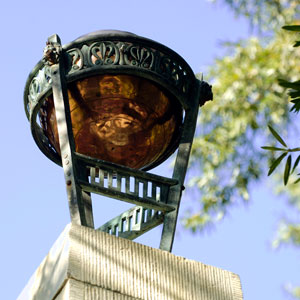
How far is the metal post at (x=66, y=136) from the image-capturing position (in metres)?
3.30

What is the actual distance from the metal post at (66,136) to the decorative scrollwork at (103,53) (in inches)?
5.1

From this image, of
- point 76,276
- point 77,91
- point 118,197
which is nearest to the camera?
point 76,276

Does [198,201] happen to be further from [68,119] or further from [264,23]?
[68,119]

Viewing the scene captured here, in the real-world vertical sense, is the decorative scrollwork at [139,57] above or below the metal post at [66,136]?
above

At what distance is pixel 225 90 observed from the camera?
25.3 feet

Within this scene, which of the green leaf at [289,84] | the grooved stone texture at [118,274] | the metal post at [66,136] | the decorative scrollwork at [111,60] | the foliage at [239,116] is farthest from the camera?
the foliage at [239,116]

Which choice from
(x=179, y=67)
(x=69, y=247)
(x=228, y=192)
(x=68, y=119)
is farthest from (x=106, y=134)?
(x=228, y=192)

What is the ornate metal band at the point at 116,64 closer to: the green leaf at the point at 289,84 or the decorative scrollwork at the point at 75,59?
the decorative scrollwork at the point at 75,59

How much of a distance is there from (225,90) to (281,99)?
0.56m

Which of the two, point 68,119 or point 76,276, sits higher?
point 68,119

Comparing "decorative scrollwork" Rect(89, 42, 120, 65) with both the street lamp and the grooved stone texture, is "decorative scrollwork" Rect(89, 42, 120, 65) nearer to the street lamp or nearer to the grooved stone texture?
the street lamp

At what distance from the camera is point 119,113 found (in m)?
3.63

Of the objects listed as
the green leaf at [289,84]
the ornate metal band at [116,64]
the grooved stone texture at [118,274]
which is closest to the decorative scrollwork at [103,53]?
the ornate metal band at [116,64]

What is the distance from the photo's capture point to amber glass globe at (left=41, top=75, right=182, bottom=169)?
3607 millimetres
